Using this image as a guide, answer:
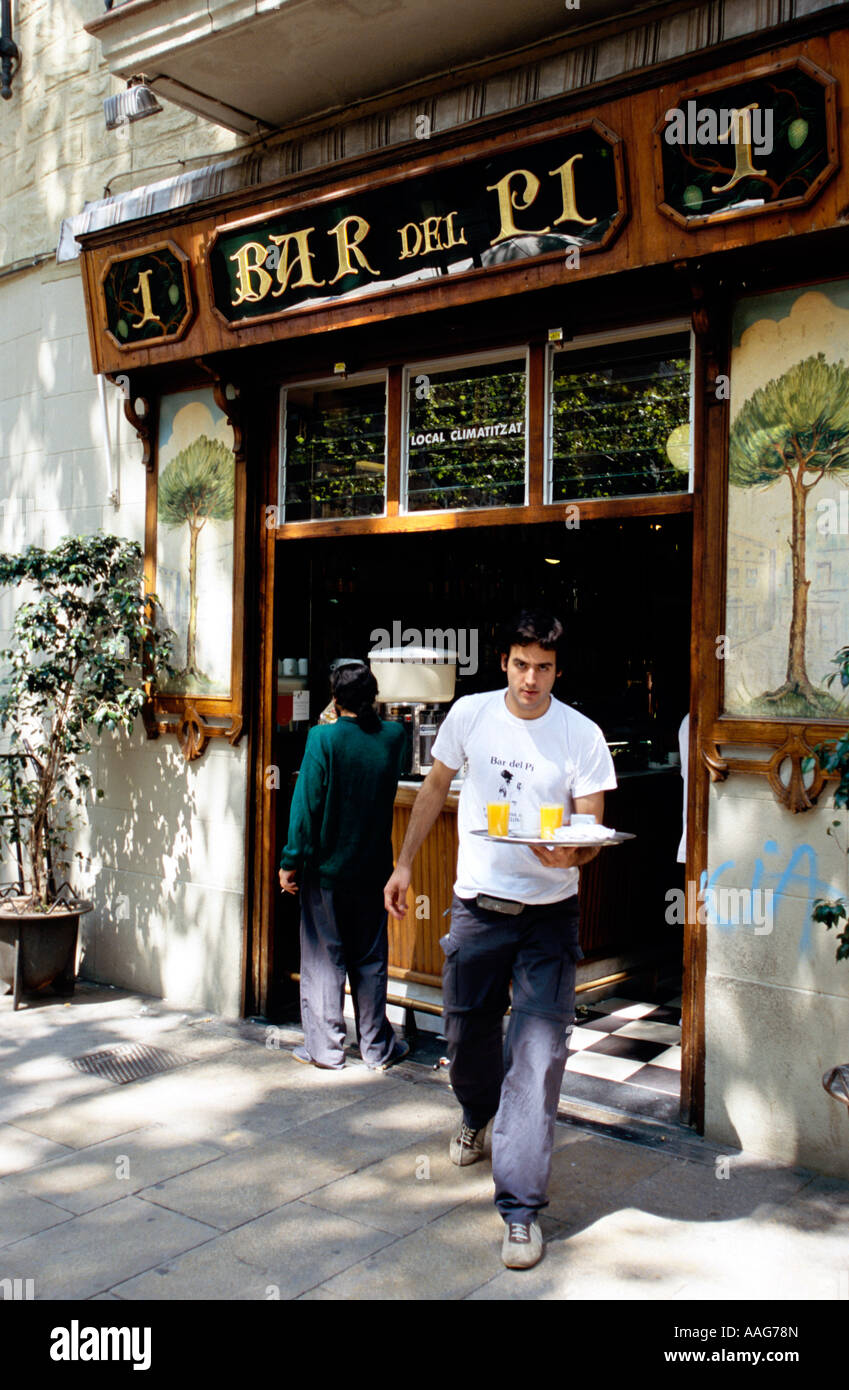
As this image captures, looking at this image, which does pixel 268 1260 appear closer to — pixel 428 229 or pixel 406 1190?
pixel 406 1190

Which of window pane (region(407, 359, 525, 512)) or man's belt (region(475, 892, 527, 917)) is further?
window pane (region(407, 359, 525, 512))

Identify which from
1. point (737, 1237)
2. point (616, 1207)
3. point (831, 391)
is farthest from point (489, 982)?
point (831, 391)

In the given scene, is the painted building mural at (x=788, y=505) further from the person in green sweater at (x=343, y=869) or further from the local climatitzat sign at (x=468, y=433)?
the person in green sweater at (x=343, y=869)

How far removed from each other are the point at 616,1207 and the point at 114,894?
160 inches

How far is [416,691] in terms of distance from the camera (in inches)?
266

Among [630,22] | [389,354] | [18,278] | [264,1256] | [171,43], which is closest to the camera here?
[264,1256]

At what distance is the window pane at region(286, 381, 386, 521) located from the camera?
6.06 m

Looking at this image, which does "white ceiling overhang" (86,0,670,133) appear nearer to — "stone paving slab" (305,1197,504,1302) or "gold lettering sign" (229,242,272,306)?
"gold lettering sign" (229,242,272,306)

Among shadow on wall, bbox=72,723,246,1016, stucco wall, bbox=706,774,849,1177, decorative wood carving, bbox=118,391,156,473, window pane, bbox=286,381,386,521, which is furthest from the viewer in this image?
decorative wood carving, bbox=118,391,156,473

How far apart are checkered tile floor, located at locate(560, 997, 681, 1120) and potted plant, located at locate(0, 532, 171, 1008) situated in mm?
3078

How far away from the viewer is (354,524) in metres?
6.00

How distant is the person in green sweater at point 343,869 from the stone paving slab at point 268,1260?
1.58 meters

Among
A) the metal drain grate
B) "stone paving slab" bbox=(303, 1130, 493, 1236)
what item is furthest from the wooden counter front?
"stone paving slab" bbox=(303, 1130, 493, 1236)

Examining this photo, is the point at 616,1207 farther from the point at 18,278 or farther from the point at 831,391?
the point at 18,278
